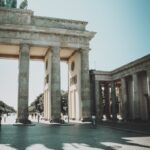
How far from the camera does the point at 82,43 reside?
138ft

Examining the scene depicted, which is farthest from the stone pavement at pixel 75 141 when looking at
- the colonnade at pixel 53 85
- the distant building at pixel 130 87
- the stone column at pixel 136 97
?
the stone column at pixel 136 97

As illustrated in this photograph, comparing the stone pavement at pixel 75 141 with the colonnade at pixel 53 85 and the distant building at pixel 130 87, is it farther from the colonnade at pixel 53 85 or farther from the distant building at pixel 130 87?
A: the distant building at pixel 130 87

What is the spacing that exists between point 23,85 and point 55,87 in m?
4.98

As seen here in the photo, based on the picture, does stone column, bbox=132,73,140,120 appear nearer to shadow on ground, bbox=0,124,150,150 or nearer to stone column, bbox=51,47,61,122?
stone column, bbox=51,47,61,122

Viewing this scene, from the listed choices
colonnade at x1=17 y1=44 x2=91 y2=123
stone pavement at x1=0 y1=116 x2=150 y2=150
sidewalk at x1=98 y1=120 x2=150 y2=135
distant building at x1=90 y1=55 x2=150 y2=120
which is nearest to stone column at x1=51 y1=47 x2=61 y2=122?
colonnade at x1=17 y1=44 x2=91 y2=123

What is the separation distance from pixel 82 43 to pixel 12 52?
1327 centimetres

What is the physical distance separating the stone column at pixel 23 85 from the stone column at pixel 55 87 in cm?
401

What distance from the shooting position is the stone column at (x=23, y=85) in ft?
122

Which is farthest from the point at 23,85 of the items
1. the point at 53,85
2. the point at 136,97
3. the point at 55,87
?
the point at 136,97

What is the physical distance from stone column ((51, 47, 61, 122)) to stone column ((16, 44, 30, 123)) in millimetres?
4005

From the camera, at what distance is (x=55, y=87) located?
39.2 metres

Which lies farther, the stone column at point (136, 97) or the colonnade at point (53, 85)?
the stone column at point (136, 97)

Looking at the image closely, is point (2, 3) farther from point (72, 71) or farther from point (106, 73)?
point (106, 73)

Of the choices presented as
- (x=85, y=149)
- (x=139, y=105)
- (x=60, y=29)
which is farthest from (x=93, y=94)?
(x=85, y=149)
